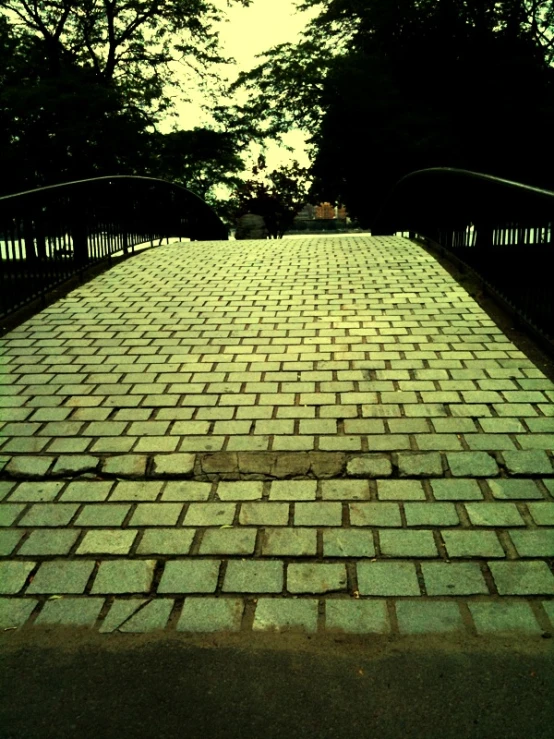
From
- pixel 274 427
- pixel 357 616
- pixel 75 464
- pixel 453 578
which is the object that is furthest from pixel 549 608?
pixel 75 464

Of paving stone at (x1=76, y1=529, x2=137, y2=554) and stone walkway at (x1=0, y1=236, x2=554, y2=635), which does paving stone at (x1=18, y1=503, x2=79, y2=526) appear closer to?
stone walkway at (x1=0, y1=236, x2=554, y2=635)

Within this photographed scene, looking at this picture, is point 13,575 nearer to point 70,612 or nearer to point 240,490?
point 70,612

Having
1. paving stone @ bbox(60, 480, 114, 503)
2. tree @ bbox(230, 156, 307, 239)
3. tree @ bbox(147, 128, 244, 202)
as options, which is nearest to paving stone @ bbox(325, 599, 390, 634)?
paving stone @ bbox(60, 480, 114, 503)

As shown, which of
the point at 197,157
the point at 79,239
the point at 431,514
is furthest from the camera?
the point at 197,157

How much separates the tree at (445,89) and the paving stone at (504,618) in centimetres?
1330

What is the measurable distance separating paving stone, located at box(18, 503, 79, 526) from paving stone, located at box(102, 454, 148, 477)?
35 centimetres

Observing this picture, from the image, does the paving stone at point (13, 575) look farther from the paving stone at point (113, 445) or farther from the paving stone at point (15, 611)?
the paving stone at point (113, 445)

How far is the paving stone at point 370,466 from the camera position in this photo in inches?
136

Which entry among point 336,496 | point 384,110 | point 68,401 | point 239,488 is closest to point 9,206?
point 68,401

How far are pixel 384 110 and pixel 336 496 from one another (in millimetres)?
13888

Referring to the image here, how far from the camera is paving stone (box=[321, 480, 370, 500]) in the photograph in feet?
10.7

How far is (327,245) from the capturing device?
10906mm

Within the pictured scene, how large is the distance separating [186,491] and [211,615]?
0.97 meters

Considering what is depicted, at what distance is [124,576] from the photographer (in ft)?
8.98
